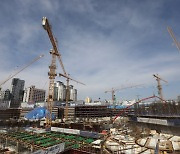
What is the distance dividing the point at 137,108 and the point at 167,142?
34772 mm

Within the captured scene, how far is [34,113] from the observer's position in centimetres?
10862

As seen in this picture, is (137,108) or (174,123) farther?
(137,108)

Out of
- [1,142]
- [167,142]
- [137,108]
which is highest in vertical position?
[137,108]

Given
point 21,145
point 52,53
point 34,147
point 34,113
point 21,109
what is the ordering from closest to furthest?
point 34,147, point 21,145, point 52,53, point 34,113, point 21,109

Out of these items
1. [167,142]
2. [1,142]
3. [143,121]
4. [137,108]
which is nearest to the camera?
[167,142]

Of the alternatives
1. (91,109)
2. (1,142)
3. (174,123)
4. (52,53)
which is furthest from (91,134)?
(91,109)

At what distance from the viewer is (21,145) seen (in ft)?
124

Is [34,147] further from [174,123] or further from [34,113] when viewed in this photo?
[34,113]

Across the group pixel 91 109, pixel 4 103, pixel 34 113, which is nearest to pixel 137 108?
pixel 34 113

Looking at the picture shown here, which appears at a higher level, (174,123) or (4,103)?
(4,103)

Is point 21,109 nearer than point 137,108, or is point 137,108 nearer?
point 137,108

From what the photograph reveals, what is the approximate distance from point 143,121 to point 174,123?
11.0 m

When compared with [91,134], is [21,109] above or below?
above

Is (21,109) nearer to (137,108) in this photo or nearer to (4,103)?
(4,103)
